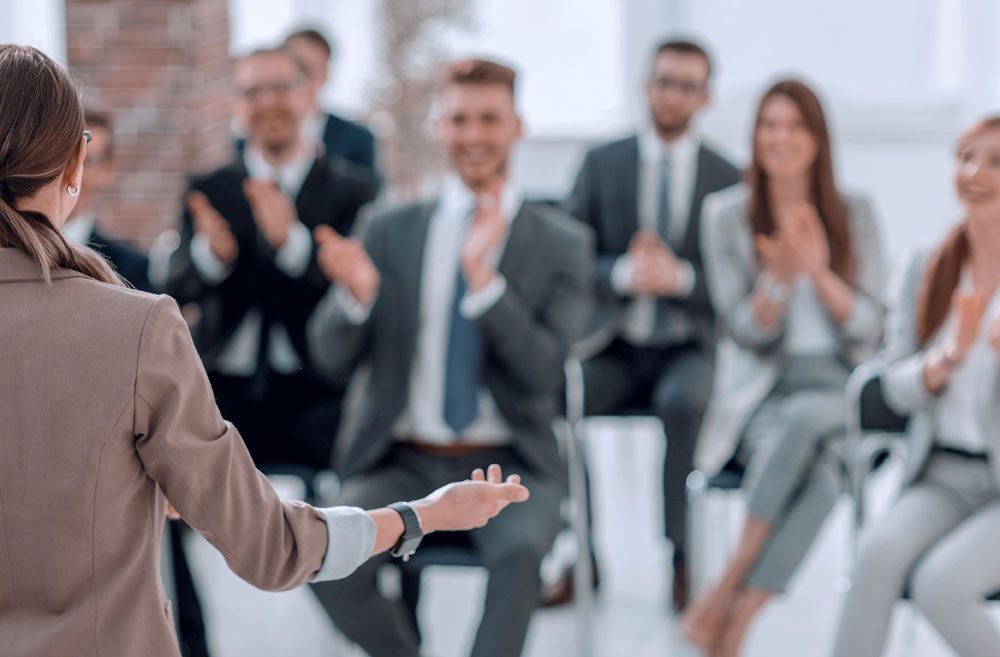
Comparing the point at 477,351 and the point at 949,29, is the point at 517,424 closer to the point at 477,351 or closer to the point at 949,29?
the point at 477,351

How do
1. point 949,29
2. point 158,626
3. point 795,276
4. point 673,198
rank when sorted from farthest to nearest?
point 949,29 < point 673,198 < point 795,276 < point 158,626

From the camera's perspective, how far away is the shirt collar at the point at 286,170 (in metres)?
3.68

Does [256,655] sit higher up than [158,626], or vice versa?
[158,626]

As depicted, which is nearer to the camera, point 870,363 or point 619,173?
point 870,363

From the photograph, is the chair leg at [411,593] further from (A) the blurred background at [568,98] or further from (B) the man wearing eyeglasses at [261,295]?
(B) the man wearing eyeglasses at [261,295]

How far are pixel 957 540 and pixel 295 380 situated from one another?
165 cm

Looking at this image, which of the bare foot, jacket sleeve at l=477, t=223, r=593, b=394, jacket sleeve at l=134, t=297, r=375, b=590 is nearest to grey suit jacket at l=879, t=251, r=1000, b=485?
the bare foot

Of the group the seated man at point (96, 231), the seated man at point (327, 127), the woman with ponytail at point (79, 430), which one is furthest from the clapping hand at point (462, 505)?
the seated man at point (327, 127)

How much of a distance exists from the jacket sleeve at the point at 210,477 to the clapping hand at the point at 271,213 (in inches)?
75.9

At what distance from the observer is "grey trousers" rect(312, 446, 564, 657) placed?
263cm

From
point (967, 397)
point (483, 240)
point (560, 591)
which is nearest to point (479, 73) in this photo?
point (483, 240)

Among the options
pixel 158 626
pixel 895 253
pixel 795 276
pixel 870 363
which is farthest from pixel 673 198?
pixel 158 626

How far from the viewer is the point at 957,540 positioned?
2.62m

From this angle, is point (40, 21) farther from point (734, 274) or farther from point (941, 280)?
point (941, 280)
